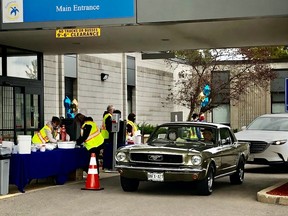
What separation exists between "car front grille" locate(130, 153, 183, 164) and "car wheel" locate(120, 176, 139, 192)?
0.62 metres

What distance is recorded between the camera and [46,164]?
13727 millimetres

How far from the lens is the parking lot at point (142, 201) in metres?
10.7

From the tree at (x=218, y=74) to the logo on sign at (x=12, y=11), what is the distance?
66.5ft

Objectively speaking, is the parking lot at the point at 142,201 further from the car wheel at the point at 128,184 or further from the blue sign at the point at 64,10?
the blue sign at the point at 64,10

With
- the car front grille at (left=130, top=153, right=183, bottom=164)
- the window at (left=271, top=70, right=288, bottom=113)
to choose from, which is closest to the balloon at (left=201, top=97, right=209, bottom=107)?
the window at (left=271, top=70, right=288, bottom=113)

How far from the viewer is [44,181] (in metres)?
15.5

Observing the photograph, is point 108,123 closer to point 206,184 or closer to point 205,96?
point 206,184

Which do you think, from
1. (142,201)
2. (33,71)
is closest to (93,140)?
(142,201)

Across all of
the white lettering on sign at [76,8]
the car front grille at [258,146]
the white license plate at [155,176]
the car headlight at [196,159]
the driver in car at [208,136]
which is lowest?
the white license plate at [155,176]

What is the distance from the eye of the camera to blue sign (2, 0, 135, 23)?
1421cm

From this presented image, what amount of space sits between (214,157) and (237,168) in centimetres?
213

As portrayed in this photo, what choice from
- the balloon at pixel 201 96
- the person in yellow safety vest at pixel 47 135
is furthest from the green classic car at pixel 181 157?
the balloon at pixel 201 96

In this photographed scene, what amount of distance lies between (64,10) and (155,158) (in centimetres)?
454

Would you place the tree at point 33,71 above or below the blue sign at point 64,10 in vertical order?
below
